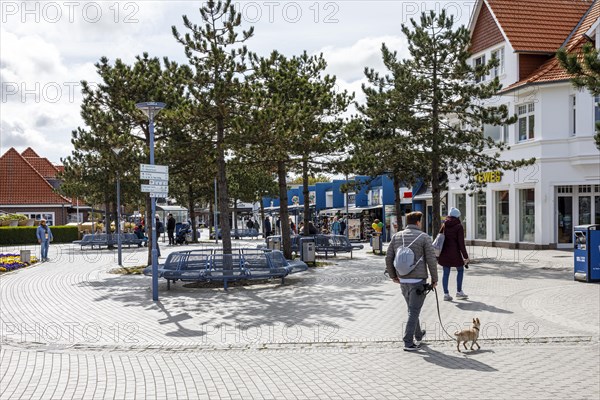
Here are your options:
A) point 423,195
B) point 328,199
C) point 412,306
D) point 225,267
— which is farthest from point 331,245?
point 328,199

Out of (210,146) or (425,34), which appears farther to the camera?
(425,34)

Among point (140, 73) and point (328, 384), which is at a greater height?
point (140, 73)

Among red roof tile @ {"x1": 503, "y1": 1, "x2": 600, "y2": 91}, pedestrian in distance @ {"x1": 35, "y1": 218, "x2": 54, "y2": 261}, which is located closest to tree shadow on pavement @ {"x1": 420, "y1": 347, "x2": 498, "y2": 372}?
red roof tile @ {"x1": 503, "y1": 1, "x2": 600, "y2": 91}

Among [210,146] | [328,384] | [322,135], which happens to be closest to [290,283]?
[210,146]

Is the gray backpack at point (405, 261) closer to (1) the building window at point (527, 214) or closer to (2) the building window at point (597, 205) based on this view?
(2) the building window at point (597, 205)

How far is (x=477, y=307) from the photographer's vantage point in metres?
12.0

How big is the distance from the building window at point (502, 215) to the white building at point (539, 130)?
5 cm

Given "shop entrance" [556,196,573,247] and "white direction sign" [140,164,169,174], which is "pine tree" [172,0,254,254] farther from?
"shop entrance" [556,196,573,247]

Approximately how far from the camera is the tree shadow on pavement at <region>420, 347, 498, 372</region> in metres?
7.59

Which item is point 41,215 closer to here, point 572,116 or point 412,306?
point 572,116

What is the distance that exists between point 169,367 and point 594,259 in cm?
1164

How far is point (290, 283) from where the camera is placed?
1634 cm

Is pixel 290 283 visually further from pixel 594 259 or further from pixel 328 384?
pixel 328 384

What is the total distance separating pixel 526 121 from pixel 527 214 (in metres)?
4.12
